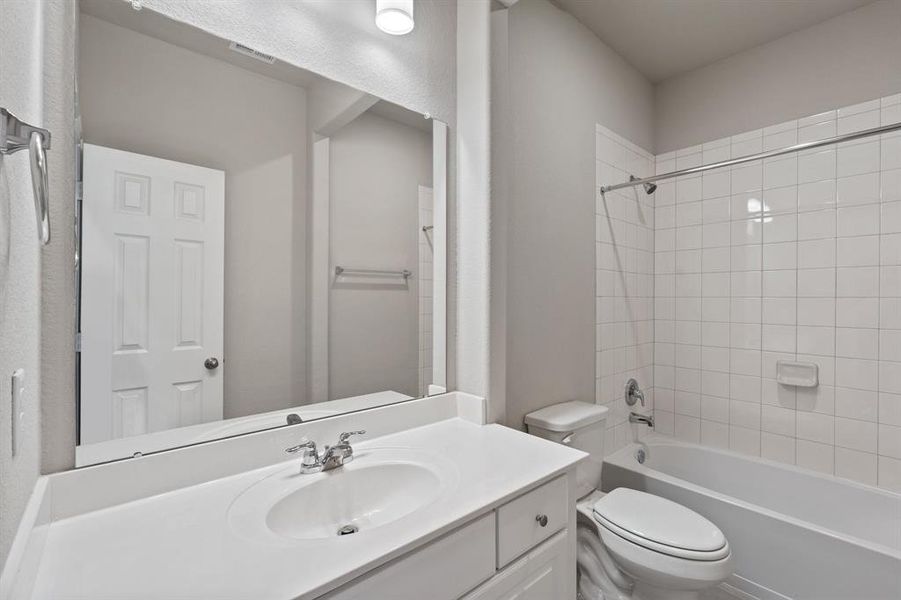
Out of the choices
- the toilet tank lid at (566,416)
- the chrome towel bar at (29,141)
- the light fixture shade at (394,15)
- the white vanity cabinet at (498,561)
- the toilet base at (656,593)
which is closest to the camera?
the chrome towel bar at (29,141)

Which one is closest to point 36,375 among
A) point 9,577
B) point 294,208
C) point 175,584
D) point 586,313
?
point 9,577

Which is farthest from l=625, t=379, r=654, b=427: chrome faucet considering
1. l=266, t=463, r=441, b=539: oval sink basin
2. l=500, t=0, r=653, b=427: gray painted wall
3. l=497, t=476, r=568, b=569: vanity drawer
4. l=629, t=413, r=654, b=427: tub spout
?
l=266, t=463, r=441, b=539: oval sink basin

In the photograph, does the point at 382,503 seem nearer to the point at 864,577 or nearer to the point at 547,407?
the point at 547,407

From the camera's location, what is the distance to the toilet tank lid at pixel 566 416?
1652mm

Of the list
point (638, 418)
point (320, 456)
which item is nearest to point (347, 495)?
point (320, 456)

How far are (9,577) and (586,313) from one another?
2.04 m

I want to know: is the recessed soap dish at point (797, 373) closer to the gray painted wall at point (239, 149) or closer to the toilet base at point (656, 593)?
the toilet base at point (656, 593)

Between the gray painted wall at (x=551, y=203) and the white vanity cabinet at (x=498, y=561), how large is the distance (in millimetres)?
622

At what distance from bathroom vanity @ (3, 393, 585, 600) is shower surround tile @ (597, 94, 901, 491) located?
48.9 inches

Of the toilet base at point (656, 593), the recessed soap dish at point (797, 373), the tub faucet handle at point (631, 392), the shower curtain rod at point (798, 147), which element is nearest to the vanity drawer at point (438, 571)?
the toilet base at point (656, 593)

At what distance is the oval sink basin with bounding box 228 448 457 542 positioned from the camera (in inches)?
35.8

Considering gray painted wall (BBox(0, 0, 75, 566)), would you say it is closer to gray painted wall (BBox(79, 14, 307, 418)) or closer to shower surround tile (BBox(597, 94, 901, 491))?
gray painted wall (BBox(79, 14, 307, 418))

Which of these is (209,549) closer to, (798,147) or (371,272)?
(371,272)

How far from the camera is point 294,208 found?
47.6 inches
